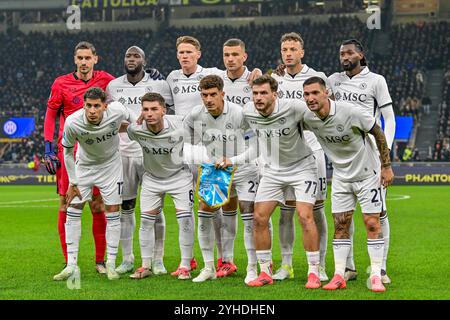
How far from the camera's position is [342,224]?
8.01 metres

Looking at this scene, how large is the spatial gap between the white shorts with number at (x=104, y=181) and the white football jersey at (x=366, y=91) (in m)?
2.50

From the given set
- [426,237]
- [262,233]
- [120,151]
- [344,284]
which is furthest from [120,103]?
[426,237]

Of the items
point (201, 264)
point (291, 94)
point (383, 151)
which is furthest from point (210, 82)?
point (201, 264)

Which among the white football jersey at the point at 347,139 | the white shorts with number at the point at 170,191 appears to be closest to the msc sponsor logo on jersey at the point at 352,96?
the white football jersey at the point at 347,139

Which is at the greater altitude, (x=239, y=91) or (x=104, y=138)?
(x=239, y=91)

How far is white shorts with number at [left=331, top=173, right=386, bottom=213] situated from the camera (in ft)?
25.8

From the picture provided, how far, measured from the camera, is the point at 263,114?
8.06 m

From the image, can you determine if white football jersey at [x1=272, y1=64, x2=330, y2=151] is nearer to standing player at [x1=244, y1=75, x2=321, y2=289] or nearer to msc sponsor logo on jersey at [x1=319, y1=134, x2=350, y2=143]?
standing player at [x1=244, y1=75, x2=321, y2=289]

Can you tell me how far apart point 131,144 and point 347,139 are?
2731 millimetres

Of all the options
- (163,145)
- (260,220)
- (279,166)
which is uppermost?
(163,145)

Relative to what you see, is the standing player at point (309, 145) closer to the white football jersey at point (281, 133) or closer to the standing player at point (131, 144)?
the white football jersey at point (281, 133)

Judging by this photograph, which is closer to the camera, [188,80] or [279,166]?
[279,166]

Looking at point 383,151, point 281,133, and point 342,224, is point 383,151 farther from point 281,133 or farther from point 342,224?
point 281,133

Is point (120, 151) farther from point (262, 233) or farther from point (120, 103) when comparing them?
point (262, 233)
